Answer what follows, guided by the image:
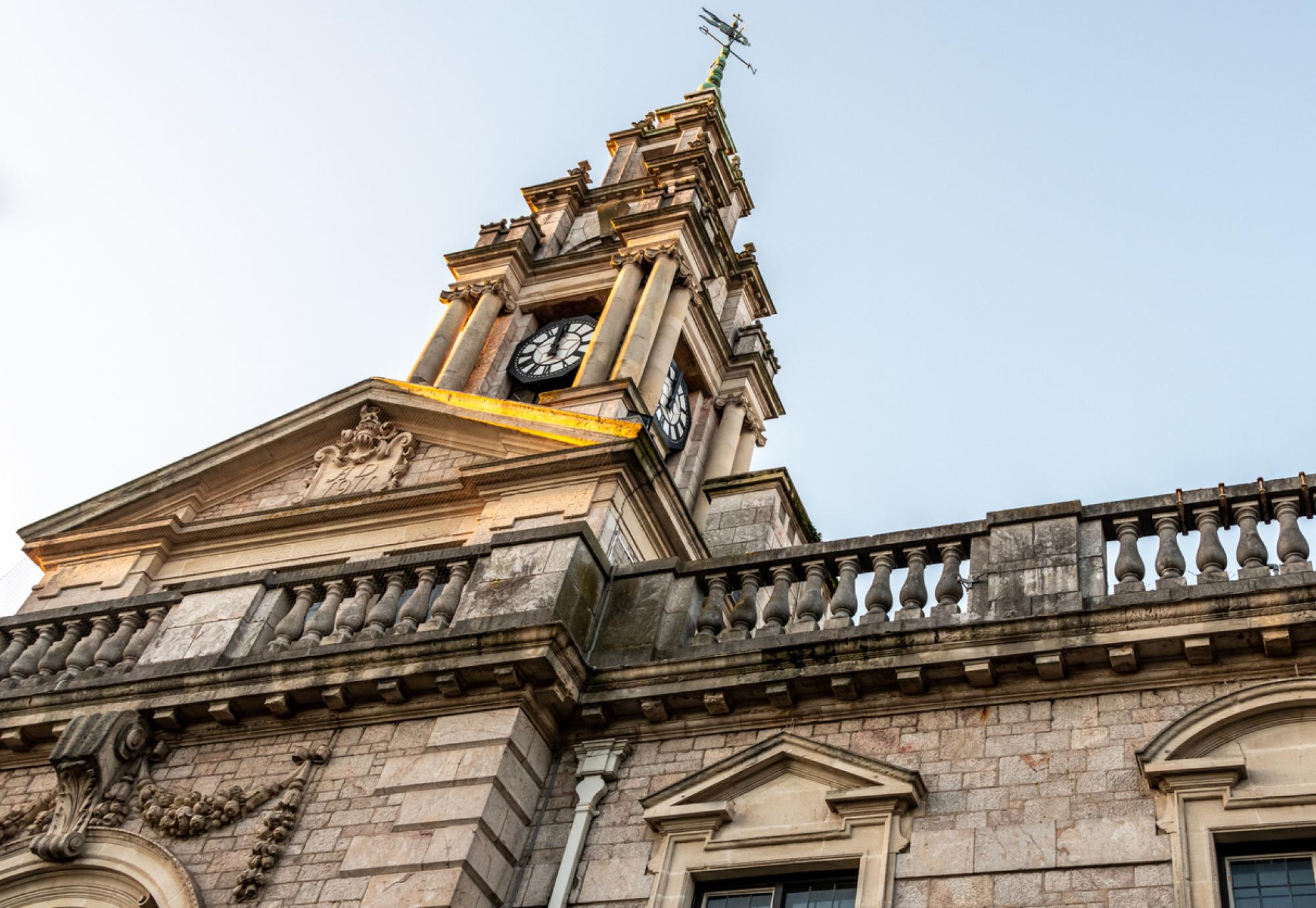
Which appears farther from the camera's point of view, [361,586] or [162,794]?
[361,586]

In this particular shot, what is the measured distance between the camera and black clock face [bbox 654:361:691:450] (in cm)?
2125

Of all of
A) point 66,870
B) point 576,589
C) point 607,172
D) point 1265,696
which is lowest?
point 66,870

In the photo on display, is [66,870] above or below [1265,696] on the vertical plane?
below

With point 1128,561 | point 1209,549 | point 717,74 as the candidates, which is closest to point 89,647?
point 1128,561

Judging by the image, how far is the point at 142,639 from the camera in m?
13.2

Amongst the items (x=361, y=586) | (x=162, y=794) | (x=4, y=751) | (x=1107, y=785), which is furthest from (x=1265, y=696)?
(x=4, y=751)

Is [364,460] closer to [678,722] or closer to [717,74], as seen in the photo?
[678,722]

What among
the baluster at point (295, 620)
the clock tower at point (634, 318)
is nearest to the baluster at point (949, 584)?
the baluster at point (295, 620)

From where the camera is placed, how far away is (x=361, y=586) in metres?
12.7

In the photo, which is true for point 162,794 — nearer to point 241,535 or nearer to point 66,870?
point 66,870

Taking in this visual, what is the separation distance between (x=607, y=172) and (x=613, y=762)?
1840 cm

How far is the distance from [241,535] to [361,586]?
15.4 ft

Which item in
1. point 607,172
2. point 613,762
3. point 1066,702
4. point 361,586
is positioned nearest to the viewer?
point 1066,702

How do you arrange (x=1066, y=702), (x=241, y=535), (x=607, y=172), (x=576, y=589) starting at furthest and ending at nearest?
(x=607, y=172), (x=241, y=535), (x=576, y=589), (x=1066, y=702)
